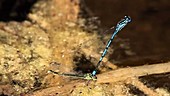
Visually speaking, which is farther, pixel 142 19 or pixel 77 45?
pixel 142 19

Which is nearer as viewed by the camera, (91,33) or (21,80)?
(21,80)

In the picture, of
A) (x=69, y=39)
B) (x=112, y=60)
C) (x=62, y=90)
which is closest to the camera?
(x=62, y=90)

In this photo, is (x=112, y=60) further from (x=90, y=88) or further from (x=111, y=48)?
(x=90, y=88)

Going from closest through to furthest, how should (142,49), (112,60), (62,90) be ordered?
(62,90) < (112,60) < (142,49)

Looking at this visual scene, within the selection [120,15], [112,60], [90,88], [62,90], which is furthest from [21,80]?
[120,15]

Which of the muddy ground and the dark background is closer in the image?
the muddy ground

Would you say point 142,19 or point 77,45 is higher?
point 142,19

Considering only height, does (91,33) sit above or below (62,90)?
above

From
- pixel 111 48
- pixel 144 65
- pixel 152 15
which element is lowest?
pixel 144 65

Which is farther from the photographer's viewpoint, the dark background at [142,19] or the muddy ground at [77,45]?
the dark background at [142,19]

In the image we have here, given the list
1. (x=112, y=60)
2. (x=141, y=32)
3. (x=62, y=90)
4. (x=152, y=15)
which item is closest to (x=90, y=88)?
(x=62, y=90)
